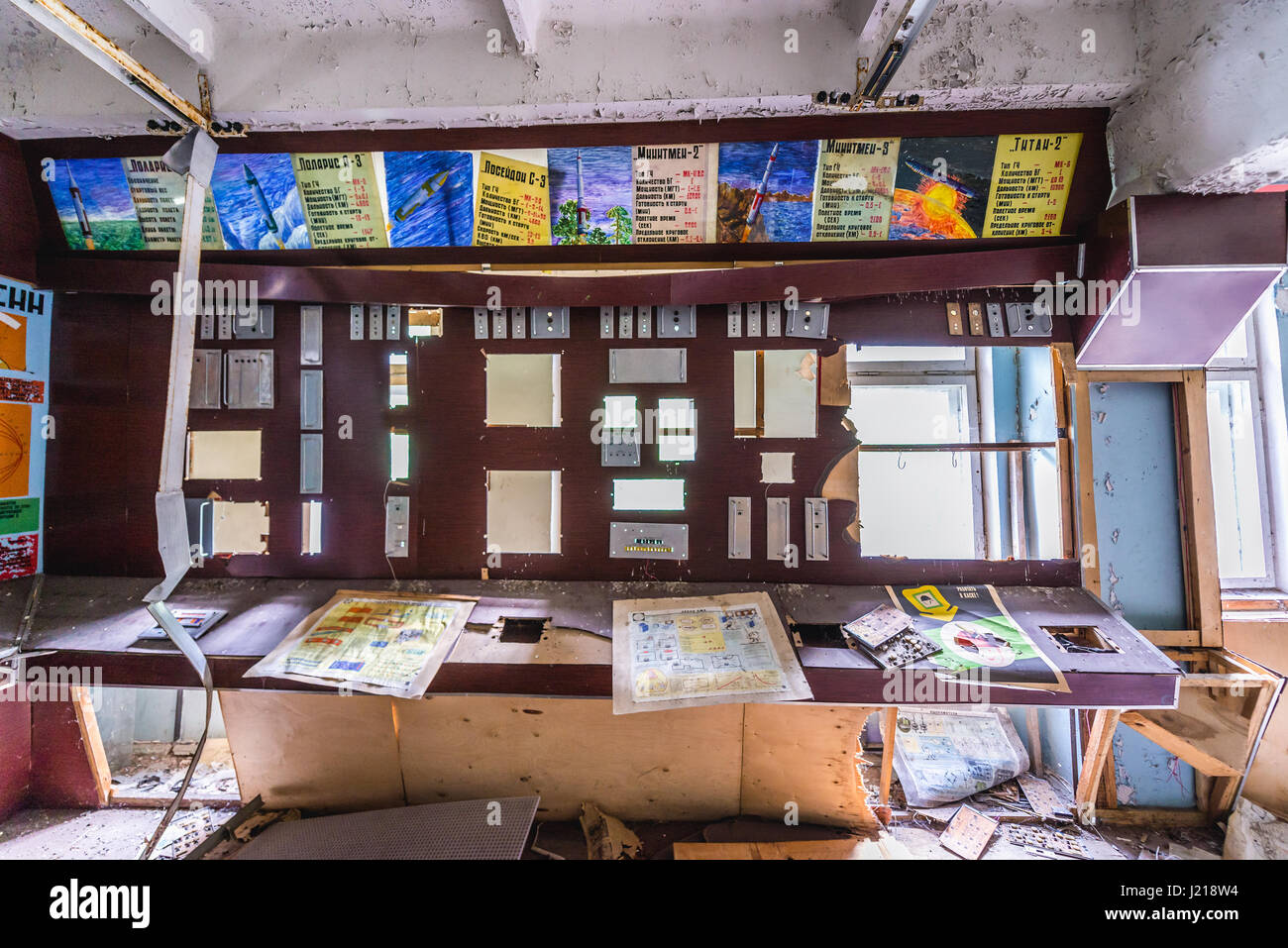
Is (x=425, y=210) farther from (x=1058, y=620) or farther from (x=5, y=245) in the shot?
(x=1058, y=620)

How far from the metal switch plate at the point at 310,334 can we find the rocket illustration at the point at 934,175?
2.27 m

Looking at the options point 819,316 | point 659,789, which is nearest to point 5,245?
point 819,316

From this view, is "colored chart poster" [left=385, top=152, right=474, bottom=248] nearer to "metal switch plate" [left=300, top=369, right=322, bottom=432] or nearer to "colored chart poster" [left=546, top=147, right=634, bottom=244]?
"colored chart poster" [left=546, top=147, right=634, bottom=244]

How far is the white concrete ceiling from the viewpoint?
5.23 feet

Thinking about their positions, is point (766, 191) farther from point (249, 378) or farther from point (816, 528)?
point (249, 378)

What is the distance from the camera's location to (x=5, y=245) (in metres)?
1.84

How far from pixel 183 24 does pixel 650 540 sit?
2.36m

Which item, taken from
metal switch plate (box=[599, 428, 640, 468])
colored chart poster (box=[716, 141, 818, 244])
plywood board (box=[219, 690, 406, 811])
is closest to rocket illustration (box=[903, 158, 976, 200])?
colored chart poster (box=[716, 141, 818, 244])

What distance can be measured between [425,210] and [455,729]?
200 centimetres

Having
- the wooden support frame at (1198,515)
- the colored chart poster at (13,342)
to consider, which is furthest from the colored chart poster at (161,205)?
the wooden support frame at (1198,515)

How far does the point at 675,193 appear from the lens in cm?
180

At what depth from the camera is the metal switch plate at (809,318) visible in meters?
1.83

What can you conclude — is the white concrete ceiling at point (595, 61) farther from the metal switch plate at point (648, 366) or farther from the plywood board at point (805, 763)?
the plywood board at point (805, 763)

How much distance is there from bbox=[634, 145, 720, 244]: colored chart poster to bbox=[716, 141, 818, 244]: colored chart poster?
0.15 ft
